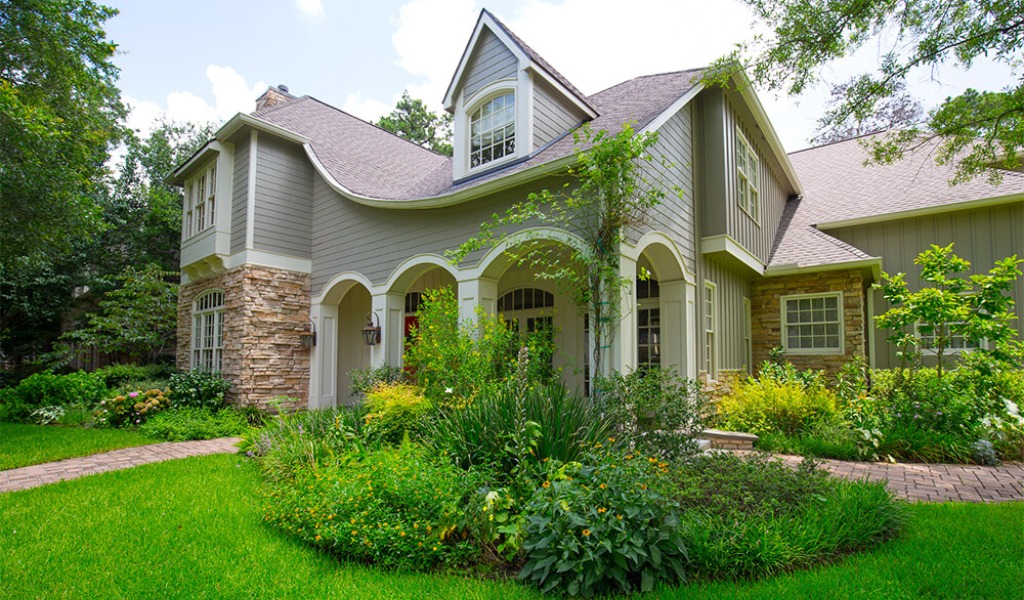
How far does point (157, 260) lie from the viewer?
18.1 metres

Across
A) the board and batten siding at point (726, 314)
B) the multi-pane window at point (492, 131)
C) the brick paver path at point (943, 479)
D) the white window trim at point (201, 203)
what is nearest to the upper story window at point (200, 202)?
the white window trim at point (201, 203)

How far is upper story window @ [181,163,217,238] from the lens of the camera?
36.9 ft

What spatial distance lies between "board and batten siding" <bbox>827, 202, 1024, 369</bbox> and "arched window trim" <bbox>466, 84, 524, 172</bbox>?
8.06 m

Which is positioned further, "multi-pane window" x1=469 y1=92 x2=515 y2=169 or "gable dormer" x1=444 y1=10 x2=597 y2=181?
"multi-pane window" x1=469 y1=92 x2=515 y2=169

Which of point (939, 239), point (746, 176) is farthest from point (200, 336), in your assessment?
point (939, 239)

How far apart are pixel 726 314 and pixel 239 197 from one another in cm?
951

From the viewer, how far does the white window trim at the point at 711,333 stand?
8585 mm

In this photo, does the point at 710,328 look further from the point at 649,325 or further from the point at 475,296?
the point at 475,296

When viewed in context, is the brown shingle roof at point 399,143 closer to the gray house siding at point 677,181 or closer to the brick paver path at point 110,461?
the gray house siding at point 677,181

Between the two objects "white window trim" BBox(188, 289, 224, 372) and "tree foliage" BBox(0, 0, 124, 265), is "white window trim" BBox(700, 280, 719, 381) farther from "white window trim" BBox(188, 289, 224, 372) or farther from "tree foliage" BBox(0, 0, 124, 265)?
"tree foliage" BBox(0, 0, 124, 265)

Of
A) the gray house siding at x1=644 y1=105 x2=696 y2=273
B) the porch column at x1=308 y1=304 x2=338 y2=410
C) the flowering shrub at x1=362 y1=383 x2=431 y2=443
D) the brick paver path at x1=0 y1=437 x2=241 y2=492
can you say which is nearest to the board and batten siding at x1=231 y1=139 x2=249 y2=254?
the porch column at x1=308 y1=304 x2=338 y2=410

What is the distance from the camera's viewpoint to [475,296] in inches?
311

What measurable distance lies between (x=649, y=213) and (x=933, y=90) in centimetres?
359

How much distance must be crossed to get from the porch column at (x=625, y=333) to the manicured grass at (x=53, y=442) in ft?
22.5
